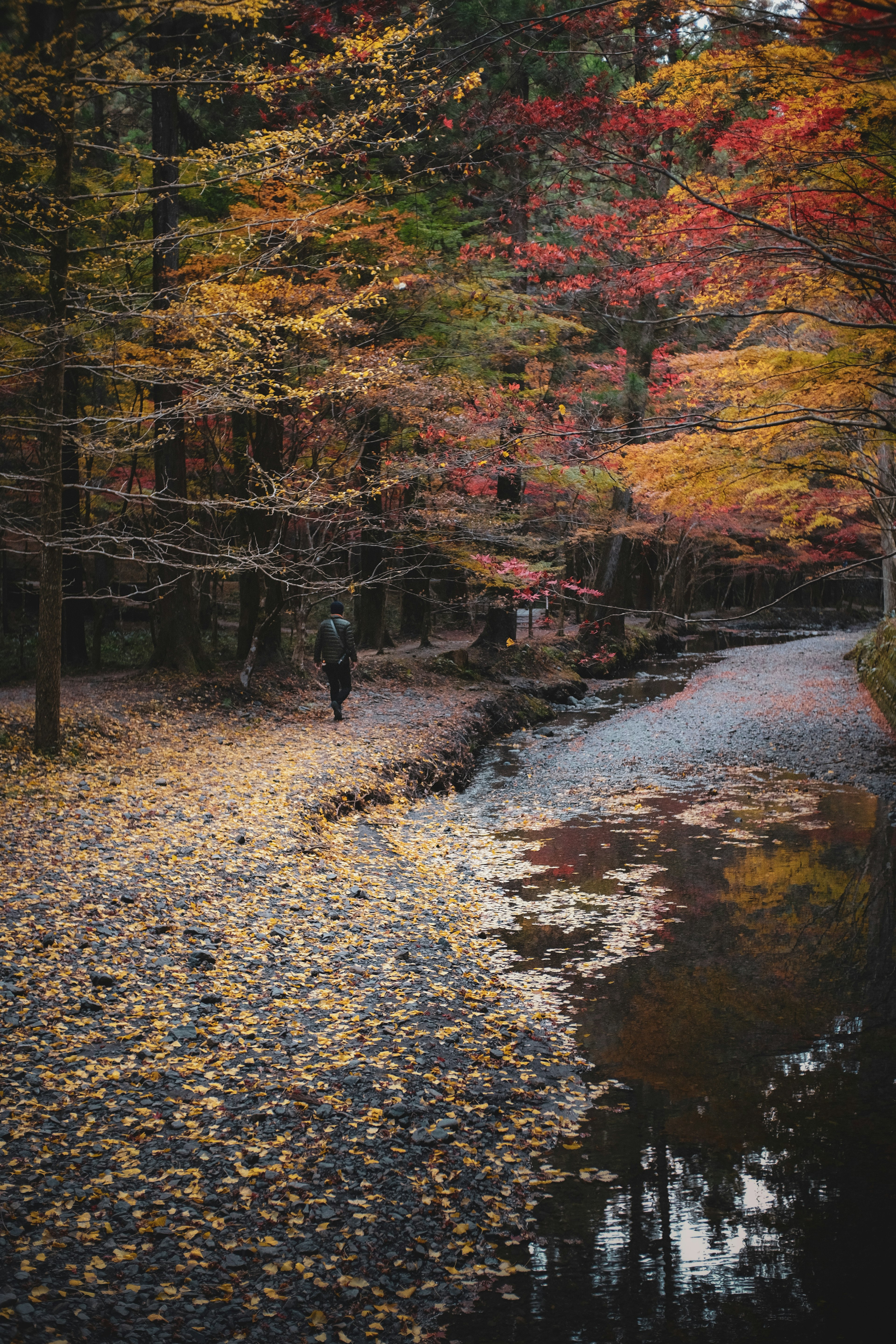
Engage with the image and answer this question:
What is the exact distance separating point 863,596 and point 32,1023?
58367mm

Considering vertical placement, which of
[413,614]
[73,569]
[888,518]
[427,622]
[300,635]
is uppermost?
[888,518]

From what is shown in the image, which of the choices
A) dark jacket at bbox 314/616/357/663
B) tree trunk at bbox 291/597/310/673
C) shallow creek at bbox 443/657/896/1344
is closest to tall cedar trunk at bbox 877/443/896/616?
shallow creek at bbox 443/657/896/1344

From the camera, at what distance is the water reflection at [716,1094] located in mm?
3896

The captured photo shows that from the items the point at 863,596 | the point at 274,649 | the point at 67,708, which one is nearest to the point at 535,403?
the point at 274,649

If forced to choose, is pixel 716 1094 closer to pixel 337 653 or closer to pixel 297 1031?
pixel 297 1031

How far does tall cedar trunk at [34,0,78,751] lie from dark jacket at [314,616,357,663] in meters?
4.41

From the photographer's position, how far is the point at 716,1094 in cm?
546

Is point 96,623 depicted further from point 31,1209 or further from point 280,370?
point 31,1209

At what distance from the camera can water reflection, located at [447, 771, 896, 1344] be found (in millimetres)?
3896

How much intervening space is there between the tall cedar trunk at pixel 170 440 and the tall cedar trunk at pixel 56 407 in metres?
2.62

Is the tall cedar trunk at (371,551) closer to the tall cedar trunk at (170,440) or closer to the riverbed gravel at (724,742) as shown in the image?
the tall cedar trunk at (170,440)

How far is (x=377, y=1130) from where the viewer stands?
190 inches

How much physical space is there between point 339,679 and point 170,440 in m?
4.57

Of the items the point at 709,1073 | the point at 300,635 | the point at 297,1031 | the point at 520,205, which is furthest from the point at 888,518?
the point at 297,1031
